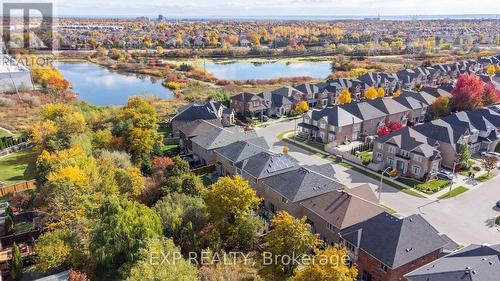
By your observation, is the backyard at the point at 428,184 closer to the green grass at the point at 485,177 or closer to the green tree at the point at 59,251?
the green grass at the point at 485,177

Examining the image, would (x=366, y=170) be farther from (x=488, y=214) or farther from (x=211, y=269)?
(x=211, y=269)

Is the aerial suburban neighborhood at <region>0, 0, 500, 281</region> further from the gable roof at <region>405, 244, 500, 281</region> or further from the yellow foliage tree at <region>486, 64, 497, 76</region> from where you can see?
the yellow foliage tree at <region>486, 64, 497, 76</region>

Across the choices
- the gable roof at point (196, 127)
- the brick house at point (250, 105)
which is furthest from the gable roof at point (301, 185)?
the brick house at point (250, 105)

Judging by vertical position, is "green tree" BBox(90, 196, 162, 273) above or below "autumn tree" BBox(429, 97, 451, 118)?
below

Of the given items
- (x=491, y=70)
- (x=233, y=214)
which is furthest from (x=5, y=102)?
(x=491, y=70)

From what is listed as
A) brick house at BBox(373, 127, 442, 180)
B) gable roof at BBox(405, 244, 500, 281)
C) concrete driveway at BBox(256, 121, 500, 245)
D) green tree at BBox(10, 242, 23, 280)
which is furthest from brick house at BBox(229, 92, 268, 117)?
gable roof at BBox(405, 244, 500, 281)

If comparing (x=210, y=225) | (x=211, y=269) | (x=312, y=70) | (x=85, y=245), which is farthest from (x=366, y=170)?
(x=312, y=70)

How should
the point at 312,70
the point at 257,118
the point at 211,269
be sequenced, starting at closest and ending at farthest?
the point at 211,269, the point at 257,118, the point at 312,70

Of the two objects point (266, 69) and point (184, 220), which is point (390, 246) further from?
point (266, 69)
